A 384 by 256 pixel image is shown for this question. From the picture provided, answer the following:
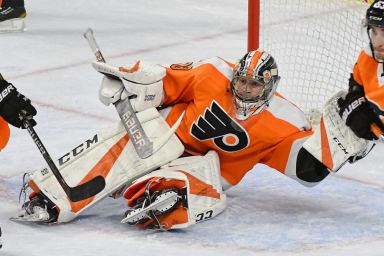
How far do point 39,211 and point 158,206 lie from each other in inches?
17.2

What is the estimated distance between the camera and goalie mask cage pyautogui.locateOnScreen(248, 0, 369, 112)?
562cm

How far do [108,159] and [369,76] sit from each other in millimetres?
987

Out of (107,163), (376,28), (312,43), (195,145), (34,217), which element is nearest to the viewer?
(376,28)

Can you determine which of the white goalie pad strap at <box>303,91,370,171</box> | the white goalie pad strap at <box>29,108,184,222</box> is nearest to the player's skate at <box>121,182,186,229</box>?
the white goalie pad strap at <box>29,108,184,222</box>

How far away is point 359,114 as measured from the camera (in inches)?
159

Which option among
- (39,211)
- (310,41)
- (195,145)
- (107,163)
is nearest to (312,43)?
Answer: (310,41)

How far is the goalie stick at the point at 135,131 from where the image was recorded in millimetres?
4230

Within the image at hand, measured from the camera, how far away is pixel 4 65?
643cm

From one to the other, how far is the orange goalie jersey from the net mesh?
106cm

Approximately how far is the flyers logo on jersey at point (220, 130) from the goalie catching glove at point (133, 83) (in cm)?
20

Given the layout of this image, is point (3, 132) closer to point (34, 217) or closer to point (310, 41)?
point (34, 217)

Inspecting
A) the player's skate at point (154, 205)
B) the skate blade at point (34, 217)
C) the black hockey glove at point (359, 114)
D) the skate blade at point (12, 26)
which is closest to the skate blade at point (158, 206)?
the player's skate at point (154, 205)

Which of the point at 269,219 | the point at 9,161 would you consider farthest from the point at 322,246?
the point at 9,161

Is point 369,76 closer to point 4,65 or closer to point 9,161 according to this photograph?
point 9,161
